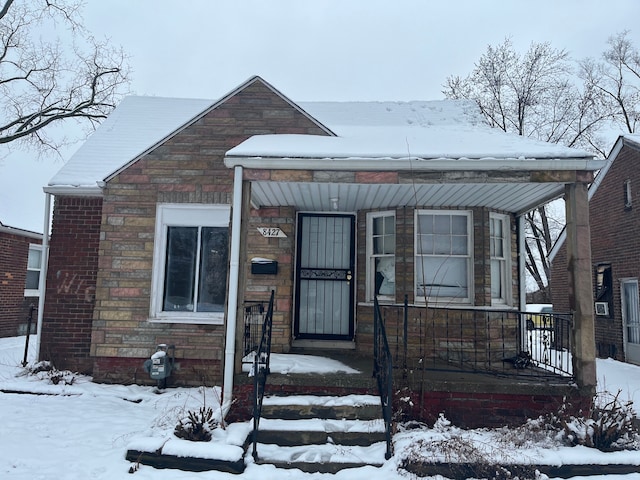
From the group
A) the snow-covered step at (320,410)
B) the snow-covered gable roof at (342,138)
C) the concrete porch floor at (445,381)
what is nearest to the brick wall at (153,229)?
the snow-covered gable roof at (342,138)

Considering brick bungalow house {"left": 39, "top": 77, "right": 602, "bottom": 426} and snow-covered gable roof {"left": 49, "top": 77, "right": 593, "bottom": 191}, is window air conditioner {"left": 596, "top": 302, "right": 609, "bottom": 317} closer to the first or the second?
brick bungalow house {"left": 39, "top": 77, "right": 602, "bottom": 426}

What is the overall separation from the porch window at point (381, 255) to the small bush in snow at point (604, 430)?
304cm

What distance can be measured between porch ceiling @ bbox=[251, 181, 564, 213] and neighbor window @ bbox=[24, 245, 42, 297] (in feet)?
35.6

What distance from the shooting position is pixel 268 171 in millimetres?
5414

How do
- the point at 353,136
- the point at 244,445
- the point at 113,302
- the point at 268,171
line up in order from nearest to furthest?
the point at 244,445 → the point at 268,171 → the point at 353,136 → the point at 113,302

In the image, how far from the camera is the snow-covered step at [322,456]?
433 centimetres

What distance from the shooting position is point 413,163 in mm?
5238

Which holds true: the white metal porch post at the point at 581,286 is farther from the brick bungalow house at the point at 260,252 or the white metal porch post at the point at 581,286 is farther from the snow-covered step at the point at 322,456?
the snow-covered step at the point at 322,456

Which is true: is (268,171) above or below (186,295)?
above

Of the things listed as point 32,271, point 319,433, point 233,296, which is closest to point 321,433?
point 319,433

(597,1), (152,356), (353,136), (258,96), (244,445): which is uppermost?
(597,1)

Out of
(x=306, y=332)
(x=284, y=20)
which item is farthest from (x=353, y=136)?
(x=284, y=20)

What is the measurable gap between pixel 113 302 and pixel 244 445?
397 centimetres

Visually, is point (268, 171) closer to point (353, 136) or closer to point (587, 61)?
point (353, 136)
